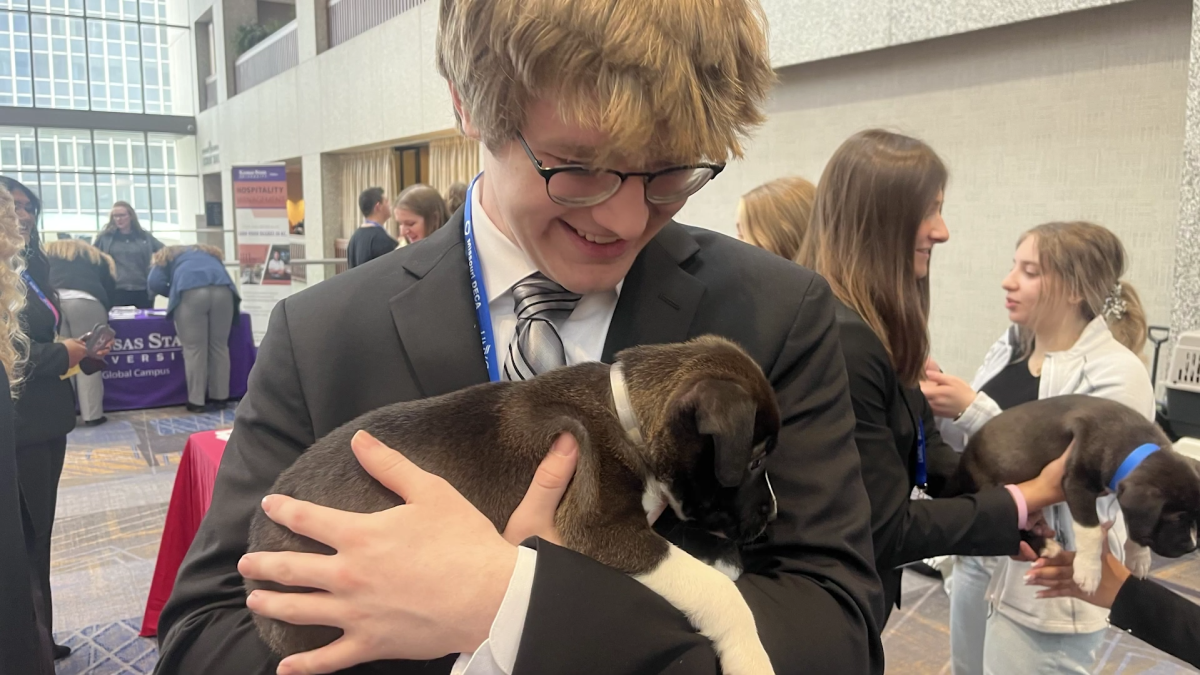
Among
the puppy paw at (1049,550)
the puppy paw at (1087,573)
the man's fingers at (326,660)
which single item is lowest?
the puppy paw at (1087,573)

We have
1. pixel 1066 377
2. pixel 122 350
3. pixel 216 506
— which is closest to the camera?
pixel 216 506

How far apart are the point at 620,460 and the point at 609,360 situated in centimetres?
21

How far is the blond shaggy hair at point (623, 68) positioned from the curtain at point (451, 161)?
13.2 metres

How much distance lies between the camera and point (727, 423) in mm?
1207

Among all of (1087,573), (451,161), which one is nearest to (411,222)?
(1087,573)

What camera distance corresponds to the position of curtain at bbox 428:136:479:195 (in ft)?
47.6

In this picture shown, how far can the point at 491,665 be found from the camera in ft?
3.48

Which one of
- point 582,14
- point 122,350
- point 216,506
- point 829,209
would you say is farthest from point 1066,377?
point 122,350

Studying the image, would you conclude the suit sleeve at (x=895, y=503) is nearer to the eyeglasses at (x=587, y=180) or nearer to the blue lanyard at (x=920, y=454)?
the blue lanyard at (x=920, y=454)

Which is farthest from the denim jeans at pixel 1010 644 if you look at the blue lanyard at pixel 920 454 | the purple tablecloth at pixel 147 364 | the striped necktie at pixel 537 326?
the purple tablecloth at pixel 147 364

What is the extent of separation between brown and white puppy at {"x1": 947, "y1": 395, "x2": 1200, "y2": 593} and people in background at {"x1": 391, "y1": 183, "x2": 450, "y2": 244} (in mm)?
5571

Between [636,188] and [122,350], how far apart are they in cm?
1042

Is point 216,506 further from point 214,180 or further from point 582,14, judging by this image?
point 214,180

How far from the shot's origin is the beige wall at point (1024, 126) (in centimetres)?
500
